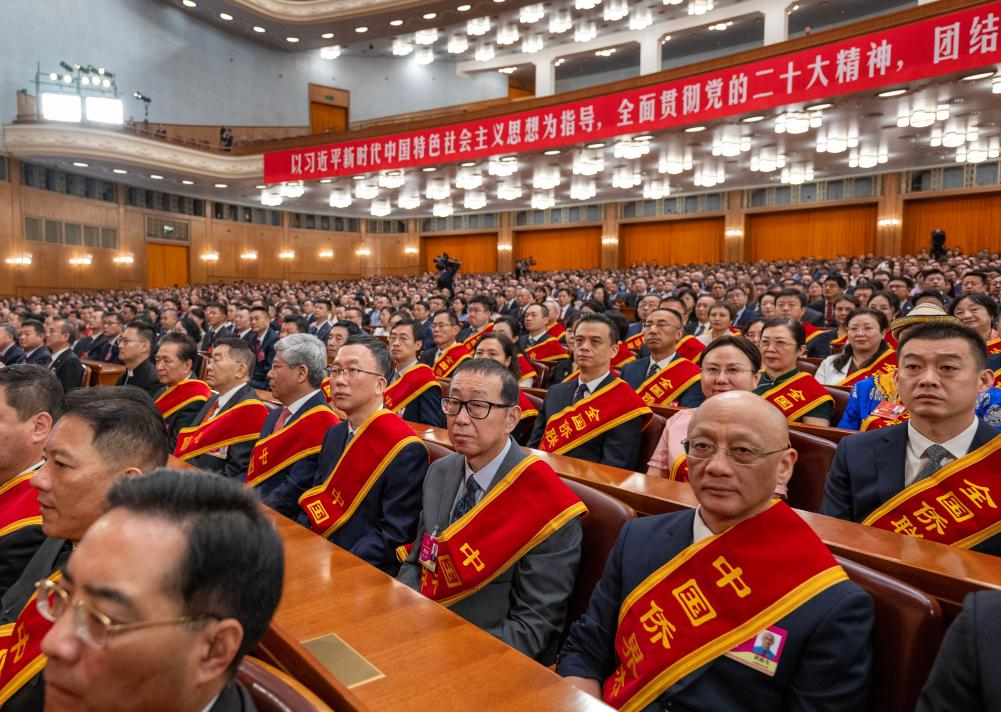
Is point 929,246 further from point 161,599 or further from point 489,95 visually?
point 161,599

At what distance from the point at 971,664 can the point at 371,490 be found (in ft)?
5.93

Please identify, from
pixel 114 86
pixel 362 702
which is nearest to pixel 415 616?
pixel 362 702

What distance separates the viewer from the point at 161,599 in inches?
31.8

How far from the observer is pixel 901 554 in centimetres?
158

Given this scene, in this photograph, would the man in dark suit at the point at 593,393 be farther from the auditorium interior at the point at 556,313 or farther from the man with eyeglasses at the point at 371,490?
the man with eyeglasses at the point at 371,490

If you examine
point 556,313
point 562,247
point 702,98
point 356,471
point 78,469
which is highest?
point 702,98

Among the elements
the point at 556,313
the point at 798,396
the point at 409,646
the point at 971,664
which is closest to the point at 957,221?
the point at 556,313

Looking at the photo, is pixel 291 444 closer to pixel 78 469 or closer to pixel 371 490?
pixel 371 490

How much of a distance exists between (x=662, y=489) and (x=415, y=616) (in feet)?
3.32

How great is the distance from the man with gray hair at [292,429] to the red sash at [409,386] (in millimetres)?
1126

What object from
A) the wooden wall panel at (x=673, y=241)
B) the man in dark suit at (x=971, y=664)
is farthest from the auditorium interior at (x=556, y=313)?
the wooden wall panel at (x=673, y=241)

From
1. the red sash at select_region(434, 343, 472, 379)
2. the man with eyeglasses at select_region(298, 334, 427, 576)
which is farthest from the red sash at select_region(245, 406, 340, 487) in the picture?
the red sash at select_region(434, 343, 472, 379)

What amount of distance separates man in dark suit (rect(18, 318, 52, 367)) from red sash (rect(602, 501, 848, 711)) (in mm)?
6527

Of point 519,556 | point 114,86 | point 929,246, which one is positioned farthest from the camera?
point 114,86
